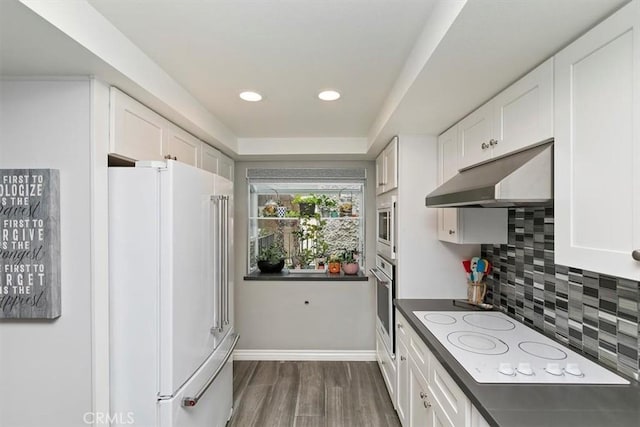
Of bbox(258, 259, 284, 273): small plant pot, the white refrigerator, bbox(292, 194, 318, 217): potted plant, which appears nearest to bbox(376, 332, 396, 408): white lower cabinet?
bbox(258, 259, 284, 273): small plant pot

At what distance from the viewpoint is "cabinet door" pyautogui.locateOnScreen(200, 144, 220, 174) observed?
265 cm

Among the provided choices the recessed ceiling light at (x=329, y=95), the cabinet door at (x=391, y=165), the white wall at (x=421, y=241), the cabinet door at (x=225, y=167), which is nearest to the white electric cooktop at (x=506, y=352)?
the white wall at (x=421, y=241)

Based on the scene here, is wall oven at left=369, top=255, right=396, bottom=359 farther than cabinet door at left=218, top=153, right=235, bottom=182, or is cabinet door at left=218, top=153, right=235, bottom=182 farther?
cabinet door at left=218, top=153, right=235, bottom=182

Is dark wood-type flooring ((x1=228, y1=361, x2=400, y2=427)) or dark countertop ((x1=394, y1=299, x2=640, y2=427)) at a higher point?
dark countertop ((x1=394, y1=299, x2=640, y2=427))

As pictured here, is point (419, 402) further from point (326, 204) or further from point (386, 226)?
point (326, 204)

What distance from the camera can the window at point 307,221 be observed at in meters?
3.72

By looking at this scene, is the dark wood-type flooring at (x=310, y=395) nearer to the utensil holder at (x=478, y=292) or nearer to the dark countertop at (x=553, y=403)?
the utensil holder at (x=478, y=292)

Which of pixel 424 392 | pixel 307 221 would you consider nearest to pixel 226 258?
pixel 424 392

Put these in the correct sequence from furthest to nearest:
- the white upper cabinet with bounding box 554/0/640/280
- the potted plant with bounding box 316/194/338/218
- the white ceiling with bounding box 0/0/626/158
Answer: the potted plant with bounding box 316/194/338/218 < the white ceiling with bounding box 0/0/626/158 < the white upper cabinet with bounding box 554/0/640/280

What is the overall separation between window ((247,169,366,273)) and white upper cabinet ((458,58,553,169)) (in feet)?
6.04

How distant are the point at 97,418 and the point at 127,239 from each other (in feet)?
2.61

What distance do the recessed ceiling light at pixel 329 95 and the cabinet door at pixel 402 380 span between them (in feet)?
5.66

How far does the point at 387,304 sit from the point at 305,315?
1.21 metres

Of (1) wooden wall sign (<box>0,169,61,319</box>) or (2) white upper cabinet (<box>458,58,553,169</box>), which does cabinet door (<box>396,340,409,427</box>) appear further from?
(1) wooden wall sign (<box>0,169,61,319</box>)
